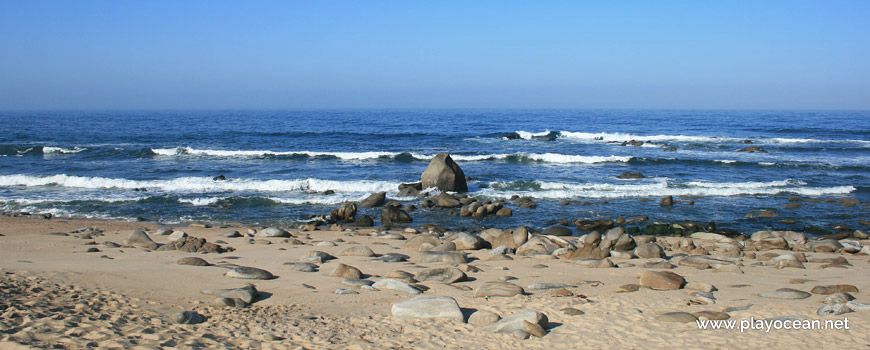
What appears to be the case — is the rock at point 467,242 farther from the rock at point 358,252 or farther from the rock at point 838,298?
the rock at point 838,298

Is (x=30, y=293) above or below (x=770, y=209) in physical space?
above

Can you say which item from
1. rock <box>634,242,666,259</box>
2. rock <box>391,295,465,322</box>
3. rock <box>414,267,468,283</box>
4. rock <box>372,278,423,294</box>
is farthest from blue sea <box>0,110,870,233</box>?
rock <box>391,295,465,322</box>

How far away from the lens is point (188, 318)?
6.05 meters

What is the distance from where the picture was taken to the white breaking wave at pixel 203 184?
20812 mm

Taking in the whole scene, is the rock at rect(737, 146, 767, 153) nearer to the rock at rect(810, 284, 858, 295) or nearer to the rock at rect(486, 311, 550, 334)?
the rock at rect(810, 284, 858, 295)

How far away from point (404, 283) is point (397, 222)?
780 centimetres

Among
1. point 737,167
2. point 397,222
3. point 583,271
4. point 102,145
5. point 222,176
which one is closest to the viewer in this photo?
point 583,271

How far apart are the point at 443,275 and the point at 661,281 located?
311 centimetres

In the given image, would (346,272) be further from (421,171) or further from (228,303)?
Result: (421,171)

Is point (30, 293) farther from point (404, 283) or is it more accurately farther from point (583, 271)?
point (583, 271)

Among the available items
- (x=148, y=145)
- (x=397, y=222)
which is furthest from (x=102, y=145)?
(x=397, y=222)

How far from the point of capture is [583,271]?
9.40 m

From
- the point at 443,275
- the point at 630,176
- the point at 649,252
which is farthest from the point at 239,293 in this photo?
the point at 630,176

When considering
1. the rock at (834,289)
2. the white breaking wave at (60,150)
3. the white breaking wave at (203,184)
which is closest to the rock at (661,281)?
the rock at (834,289)
